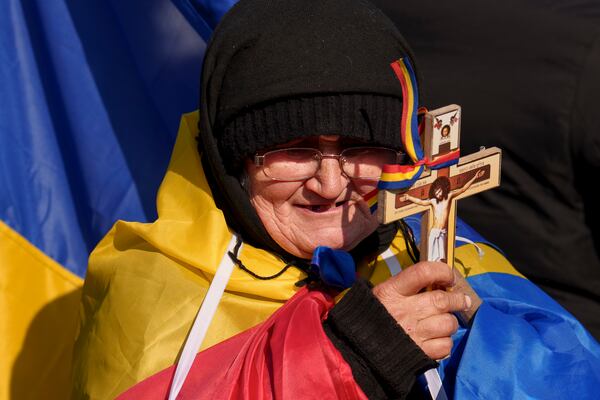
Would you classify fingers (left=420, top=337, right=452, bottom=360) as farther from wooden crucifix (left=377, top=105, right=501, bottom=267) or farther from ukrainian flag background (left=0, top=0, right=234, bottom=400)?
ukrainian flag background (left=0, top=0, right=234, bottom=400)

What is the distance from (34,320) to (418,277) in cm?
133

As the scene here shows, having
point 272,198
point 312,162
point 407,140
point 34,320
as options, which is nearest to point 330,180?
point 312,162

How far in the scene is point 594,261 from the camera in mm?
2859

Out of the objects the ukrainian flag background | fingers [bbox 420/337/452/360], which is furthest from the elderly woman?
the ukrainian flag background

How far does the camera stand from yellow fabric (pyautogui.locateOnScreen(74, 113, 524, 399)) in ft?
6.52

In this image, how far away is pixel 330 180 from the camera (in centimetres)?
195

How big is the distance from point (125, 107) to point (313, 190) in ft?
3.71

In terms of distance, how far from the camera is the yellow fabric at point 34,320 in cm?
261

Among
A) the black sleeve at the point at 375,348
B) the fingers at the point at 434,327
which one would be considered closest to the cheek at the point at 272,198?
the black sleeve at the point at 375,348

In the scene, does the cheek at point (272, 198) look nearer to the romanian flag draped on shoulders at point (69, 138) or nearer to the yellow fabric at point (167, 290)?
the yellow fabric at point (167, 290)

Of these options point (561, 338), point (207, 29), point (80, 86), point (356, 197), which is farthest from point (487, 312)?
point (80, 86)

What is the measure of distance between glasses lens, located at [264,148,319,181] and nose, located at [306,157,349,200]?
0.8 inches

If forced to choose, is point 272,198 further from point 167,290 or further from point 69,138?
point 69,138

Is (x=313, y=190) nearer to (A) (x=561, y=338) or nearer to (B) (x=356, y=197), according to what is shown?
(B) (x=356, y=197)
